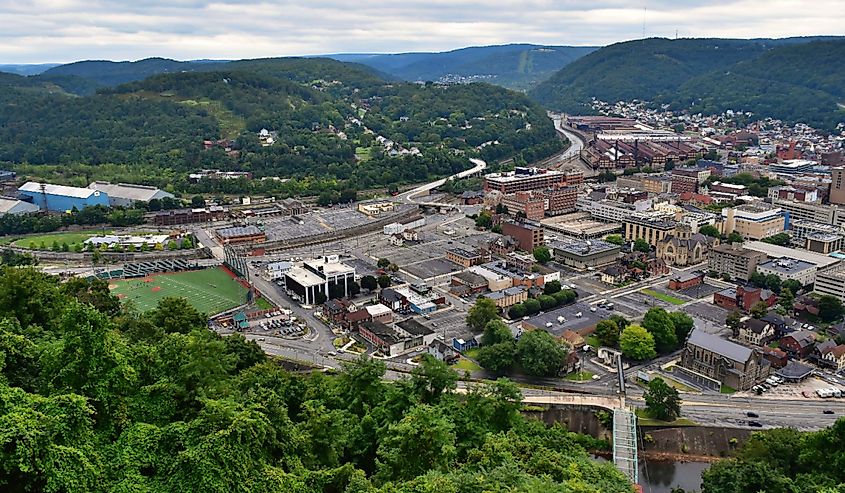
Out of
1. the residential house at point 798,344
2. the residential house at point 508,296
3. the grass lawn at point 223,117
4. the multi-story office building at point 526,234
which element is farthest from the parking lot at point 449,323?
the grass lawn at point 223,117

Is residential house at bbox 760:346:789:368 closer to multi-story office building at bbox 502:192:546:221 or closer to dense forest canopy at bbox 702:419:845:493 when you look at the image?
dense forest canopy at bbox 702:419:845:493

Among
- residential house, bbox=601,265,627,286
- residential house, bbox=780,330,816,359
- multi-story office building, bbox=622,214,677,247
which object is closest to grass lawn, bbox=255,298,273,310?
residential house, bbox=601,265,627,286

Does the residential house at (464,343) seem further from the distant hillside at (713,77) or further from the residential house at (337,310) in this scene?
the distant hillside at (713,77)

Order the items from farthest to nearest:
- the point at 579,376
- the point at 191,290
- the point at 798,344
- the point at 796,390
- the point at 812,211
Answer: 1. the point at 812,211
2. the point at 191,290
3. the point at 798,344
4. the point at 579,376
5. the point at 796,390

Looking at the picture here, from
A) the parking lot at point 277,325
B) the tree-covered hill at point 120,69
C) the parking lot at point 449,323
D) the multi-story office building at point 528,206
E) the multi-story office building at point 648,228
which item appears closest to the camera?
the parking lot at point 449,323

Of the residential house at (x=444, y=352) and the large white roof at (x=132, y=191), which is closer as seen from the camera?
the residential house at (x=444, y=352)

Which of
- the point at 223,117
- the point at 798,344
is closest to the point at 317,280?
the point at 798,344

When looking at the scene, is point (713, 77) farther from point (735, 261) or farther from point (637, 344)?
point (637, 344)
